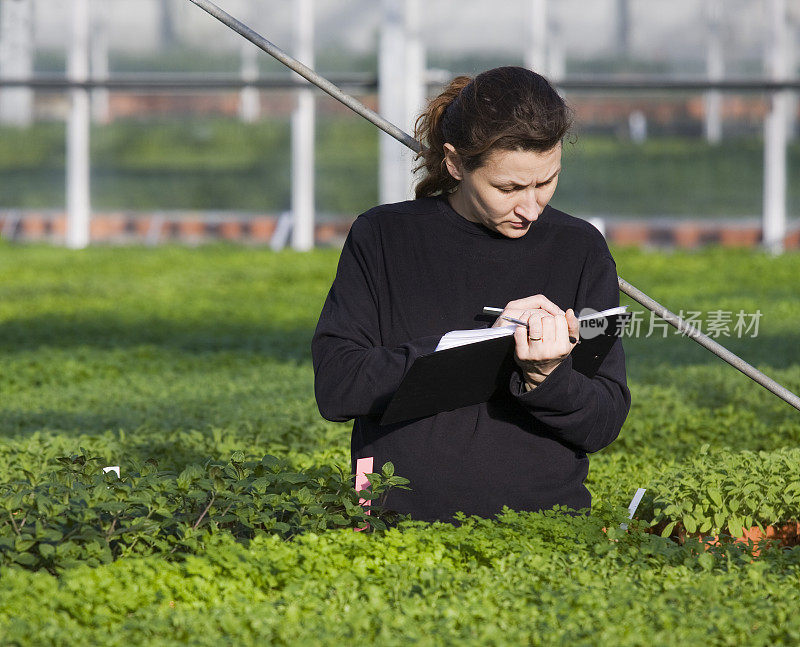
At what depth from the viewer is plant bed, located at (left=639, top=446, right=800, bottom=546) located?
3314 millimetres

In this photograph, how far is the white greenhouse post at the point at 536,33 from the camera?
12969 mm

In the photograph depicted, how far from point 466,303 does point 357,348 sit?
0.33 m

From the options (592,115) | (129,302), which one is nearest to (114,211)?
(129,302)

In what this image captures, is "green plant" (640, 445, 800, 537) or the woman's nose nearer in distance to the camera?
the woman's nose

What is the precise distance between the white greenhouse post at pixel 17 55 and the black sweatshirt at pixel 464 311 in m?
11.6

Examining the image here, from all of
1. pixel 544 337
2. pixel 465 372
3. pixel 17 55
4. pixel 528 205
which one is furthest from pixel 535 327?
pixel 17 55

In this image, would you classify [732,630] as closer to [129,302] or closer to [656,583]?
[656,583]

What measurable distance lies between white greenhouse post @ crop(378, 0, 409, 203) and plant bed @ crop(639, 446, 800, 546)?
29.1 feet

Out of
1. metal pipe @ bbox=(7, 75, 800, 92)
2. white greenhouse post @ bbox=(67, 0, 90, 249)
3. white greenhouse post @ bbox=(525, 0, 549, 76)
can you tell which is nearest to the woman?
metal pipe @ bbox=(7, 75, 800, 92)

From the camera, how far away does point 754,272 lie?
10922 mm

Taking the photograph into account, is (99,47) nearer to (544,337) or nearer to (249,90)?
(249,90)

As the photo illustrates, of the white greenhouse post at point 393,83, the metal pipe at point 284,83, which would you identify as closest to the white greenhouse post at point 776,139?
the metal pipe at point 284,83

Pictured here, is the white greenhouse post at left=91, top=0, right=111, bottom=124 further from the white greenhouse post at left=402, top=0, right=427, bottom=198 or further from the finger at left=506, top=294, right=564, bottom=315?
the finger at left=506, top=294, right=564, bottom=315

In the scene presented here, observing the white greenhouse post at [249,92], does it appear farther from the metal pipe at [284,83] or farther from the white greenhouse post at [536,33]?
the white greenhouse post at [536,33]
